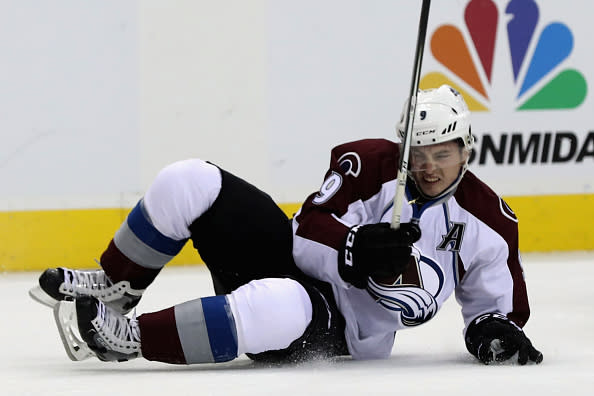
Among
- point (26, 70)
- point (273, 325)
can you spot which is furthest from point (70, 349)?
point (26, 70)

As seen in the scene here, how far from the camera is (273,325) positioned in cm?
178

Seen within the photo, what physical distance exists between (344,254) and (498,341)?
34 cm

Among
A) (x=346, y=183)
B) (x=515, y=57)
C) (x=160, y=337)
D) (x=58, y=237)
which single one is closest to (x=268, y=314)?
(x=160, y=337)

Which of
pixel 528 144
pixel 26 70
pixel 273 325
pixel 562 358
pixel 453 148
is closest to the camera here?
pixel 273 325

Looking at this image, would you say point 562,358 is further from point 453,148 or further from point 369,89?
point 369,89

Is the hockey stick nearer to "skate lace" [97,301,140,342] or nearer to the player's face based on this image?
the player's face

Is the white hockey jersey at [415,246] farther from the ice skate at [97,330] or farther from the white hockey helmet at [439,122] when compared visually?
the ice skate at [97,330]

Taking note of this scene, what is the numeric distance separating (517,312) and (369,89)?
8.46ft

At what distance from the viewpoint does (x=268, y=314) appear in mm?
1775

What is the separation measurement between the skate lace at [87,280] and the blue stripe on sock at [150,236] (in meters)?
0.15

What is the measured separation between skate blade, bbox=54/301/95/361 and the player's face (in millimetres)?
643

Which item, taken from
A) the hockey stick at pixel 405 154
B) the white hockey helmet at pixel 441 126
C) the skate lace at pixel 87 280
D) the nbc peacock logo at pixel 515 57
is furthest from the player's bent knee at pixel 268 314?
the nbc peacock logo at pixel 515 57

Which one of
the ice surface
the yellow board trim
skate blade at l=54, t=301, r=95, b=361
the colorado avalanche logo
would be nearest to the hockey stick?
the colorado avalanche logo

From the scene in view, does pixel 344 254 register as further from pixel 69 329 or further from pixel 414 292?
pixel 69 329
